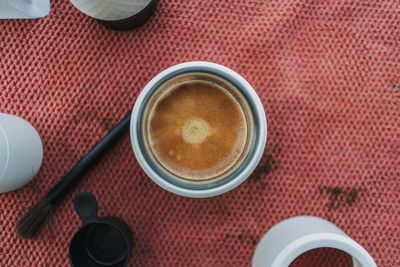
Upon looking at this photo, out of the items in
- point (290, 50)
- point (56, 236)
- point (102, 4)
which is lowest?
point (56, 236)

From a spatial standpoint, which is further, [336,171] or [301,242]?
[336,171]

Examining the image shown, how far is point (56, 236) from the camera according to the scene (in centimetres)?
61

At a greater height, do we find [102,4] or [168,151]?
[102,4]

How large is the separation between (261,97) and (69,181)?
0.25 metres

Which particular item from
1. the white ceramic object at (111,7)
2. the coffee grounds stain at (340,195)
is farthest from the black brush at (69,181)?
the coffee grounds stain at (340,195)

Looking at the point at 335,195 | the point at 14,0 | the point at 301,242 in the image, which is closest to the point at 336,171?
the point at 335,195

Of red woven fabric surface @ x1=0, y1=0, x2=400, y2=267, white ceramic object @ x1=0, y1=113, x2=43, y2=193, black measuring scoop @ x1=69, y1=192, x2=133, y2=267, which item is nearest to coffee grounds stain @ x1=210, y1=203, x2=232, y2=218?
red woven fabric surface @ x1=0, y1=0, x2=400, y2=267

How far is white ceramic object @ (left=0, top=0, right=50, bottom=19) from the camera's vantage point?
21.2 inches

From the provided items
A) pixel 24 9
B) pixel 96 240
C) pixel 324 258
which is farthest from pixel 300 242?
pixel 24 9

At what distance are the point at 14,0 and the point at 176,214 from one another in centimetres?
30

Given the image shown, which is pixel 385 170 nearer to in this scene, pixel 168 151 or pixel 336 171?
pixel 336 171

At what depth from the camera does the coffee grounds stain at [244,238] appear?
0.61 metres

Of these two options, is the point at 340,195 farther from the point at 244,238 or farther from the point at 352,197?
the point at 244,238

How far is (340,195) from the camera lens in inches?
24.0
